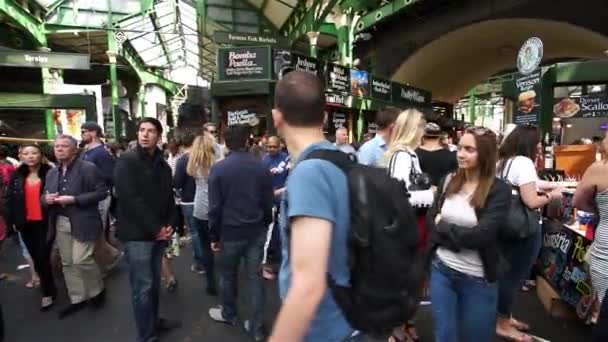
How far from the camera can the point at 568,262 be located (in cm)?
400

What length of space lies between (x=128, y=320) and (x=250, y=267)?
1430mm

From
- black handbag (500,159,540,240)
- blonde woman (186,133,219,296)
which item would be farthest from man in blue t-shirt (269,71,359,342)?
blonde woman (186,133,219,296)

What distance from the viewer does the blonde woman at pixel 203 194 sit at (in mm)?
4812

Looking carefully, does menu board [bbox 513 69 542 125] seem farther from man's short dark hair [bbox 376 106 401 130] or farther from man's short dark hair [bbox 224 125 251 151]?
man's short dark hair [bbox 224 125 251 151]

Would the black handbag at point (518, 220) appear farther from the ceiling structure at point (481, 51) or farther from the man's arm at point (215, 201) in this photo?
the ceiling structure at point (481, 51)

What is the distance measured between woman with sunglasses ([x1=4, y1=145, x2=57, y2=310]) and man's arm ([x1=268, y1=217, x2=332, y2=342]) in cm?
413

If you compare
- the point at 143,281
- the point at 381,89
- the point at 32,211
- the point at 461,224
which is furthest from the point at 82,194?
the point at 381,89

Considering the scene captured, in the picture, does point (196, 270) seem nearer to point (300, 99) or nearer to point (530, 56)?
point (300, 99)

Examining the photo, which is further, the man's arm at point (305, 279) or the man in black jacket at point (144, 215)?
the man in black jacket at point (144, 215)

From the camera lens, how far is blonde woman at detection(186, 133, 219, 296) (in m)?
4.81

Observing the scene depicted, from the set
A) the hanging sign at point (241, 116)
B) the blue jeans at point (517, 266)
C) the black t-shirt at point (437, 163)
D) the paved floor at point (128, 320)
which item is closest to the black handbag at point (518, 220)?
the blue jeans at point (517, 266)

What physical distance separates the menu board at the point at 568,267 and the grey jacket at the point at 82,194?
4.46 m

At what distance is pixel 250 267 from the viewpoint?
3.78 metres

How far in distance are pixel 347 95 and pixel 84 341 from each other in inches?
409
